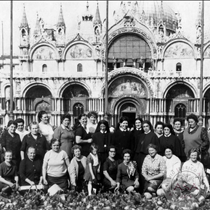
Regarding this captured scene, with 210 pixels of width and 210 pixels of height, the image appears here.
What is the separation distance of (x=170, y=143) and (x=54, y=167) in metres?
3.04

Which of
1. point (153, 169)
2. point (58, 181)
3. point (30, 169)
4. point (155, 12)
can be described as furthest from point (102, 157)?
point (155, 12)

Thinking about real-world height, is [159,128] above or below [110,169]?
above

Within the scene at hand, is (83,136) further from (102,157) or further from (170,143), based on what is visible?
(170,143)

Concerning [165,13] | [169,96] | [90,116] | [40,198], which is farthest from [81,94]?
[40,198]

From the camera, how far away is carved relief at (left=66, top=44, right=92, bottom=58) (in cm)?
3709

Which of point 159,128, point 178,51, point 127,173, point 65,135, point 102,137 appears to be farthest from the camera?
point 178,51

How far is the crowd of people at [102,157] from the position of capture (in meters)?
8.85

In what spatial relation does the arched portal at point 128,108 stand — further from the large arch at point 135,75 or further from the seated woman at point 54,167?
the seated woman at point 54,167

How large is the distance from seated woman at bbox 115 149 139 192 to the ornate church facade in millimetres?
24816

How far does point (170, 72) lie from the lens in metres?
34.4

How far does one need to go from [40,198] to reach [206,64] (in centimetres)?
3179

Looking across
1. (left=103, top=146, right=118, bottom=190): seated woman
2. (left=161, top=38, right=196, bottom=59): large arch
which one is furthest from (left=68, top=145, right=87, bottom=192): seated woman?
(left=161, top=38, right=196, bottom=59): large arch

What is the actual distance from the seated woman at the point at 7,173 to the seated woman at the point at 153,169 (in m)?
3.13

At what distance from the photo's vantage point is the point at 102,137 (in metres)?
10.1
